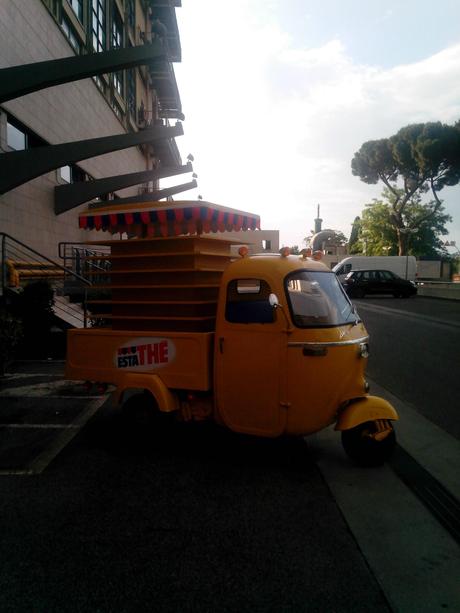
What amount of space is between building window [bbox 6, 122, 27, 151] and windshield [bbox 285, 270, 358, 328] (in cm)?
1026

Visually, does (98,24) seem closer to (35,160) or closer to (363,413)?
(35,160)

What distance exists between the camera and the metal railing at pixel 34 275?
10164 mm

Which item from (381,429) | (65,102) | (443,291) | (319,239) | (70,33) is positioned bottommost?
(381,429)

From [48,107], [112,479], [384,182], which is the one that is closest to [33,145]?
[48,107]

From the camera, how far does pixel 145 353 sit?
4.98 meters

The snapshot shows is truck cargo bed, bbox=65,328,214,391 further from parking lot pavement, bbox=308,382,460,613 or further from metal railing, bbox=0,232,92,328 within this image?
metal railing, bbox=0,232,92,328

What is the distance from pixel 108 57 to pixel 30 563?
34.3 feet

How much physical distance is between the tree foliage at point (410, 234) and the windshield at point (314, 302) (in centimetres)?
5529

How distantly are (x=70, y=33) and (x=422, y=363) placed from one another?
16.0 meters

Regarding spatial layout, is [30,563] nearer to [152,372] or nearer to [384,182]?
[152,372]

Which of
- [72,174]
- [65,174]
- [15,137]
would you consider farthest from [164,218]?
[72,174]

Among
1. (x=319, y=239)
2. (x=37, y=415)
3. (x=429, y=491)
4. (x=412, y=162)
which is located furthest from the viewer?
(x=412, y=162)

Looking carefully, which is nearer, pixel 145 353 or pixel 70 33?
pixel 145 353

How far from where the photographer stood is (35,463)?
4.51 m
